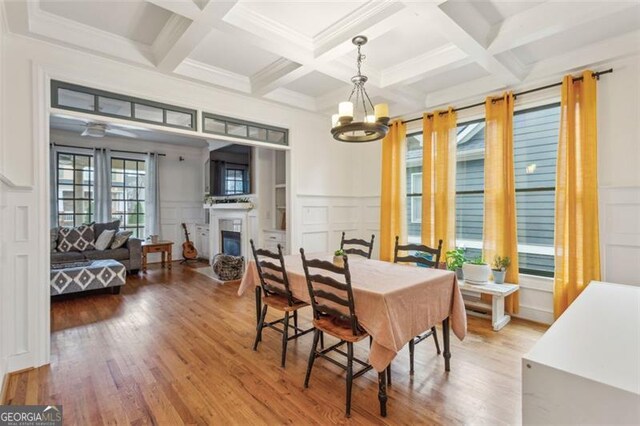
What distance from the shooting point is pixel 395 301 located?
1979mm

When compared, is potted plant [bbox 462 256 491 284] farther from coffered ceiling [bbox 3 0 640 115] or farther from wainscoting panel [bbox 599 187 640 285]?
coffered ceiling [bbox 3 0 640 115]

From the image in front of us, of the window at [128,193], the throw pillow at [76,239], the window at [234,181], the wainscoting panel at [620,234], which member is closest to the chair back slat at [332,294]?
the wainscoting panel at [620,234]

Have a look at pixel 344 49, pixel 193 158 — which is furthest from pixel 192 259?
pixel 344 49

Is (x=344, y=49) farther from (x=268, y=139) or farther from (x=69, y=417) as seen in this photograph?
(x=69, y=417)

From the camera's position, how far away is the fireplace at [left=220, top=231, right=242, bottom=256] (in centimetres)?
612

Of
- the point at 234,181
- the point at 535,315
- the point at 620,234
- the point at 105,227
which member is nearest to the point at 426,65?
the point at 620,234

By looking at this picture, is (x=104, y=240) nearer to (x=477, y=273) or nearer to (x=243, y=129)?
(x=243, y=129)

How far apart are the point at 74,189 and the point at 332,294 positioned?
22.8ft

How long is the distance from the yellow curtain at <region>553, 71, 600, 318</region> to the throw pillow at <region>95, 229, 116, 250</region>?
6.99m

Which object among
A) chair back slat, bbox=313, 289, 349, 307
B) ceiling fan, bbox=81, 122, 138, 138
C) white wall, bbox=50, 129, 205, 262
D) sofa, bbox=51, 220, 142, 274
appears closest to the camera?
chair back slat, bbox=313, 289, 349, 307

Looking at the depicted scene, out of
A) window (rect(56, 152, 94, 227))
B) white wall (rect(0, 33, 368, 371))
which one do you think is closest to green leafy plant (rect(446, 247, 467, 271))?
white wall (rect(0, 33, 368, 371))

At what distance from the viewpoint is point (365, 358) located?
272cm

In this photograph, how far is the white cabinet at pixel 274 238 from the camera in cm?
533

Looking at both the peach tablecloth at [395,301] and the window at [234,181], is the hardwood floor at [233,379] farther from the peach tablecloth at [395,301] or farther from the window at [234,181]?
the window at [234,181]
